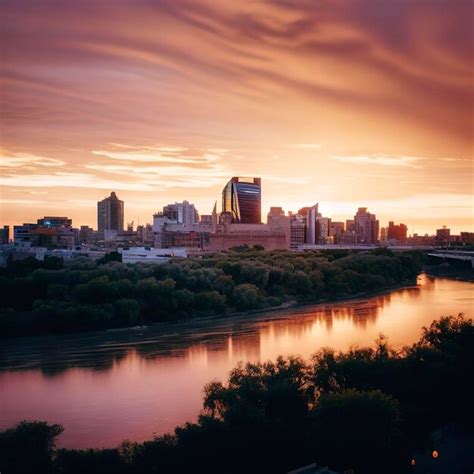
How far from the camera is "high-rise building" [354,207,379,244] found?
154 feet

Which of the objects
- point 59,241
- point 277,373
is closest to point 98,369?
point 277,373

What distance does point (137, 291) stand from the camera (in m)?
10.0

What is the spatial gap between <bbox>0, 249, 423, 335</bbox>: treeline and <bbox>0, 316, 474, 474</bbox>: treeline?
5.06 metres

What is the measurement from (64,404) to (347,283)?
9309mm

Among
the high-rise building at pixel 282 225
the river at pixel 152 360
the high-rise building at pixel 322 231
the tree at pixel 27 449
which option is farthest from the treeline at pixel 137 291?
the high-rise building at pixel 322 231

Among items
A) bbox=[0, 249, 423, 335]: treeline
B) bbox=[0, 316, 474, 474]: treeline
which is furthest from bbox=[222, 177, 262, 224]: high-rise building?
bbox=[0, 316, 474, 474]: treeline

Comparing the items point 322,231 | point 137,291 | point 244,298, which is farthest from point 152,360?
point 322,231

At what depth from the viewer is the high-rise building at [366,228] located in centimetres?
4684

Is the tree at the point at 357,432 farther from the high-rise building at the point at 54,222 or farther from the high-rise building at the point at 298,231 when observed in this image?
the high-rise building at the point at 298,231

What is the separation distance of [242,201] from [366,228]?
694 inches

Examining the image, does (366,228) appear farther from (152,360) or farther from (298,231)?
(152,360)

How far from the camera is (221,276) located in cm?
1155

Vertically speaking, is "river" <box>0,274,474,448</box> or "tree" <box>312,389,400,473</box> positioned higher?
"tree" <box>312,389,400,473</box>

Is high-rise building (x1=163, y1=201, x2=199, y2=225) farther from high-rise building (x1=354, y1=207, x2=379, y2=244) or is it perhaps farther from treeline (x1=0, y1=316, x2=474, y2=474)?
treeline (x1=0, y1=316, x2=474, y2=474)
